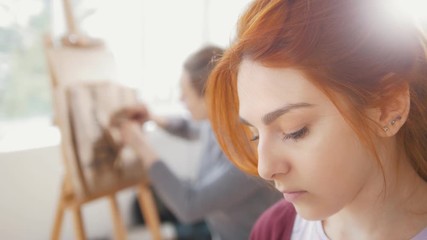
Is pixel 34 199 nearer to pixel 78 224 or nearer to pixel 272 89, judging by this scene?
pixel 78 224

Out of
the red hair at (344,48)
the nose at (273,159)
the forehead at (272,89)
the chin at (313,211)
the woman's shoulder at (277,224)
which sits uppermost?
the red hair at (344,48)

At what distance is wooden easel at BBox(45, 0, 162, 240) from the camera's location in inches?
45.7

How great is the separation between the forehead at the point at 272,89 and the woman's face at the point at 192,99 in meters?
0.73

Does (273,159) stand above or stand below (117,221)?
above

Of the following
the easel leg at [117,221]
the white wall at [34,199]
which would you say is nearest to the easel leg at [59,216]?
the easel leg at [117,221]

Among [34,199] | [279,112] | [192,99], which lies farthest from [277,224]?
[34,199]

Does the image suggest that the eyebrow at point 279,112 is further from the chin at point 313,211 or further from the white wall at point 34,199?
the white wall at point 34,199

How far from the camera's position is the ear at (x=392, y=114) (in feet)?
1.59

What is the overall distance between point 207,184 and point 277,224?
375mm

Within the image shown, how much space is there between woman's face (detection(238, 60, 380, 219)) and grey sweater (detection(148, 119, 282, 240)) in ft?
1.38

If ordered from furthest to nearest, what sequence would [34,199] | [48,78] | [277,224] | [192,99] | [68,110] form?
Answer: 1. [34,199]
2. [48,78]
3. [192,99]
4. [68,110]
5. [277,224]

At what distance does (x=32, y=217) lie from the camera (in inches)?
65.8

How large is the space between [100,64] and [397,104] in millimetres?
1077

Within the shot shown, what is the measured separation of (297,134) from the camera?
494 millimetres
